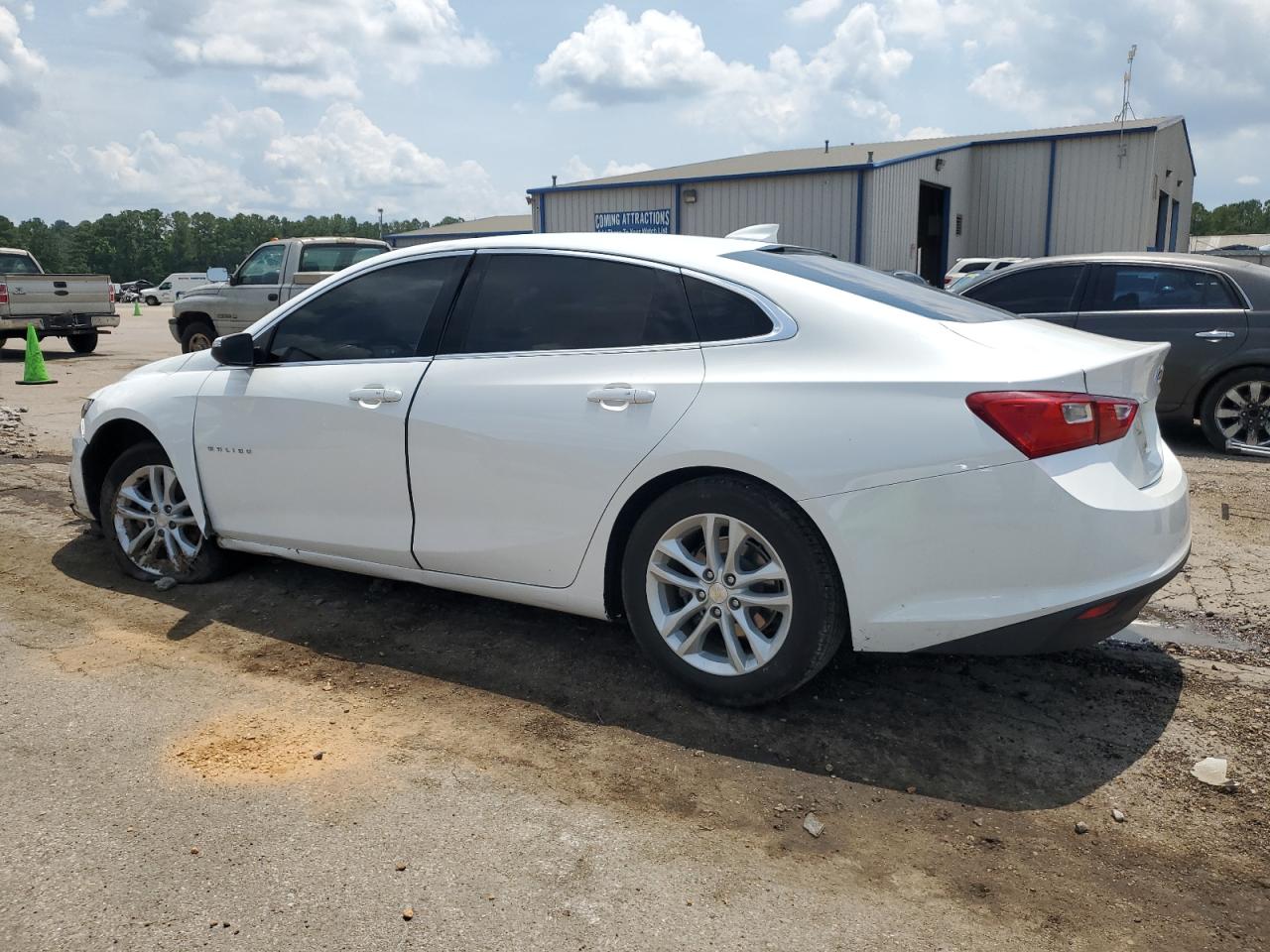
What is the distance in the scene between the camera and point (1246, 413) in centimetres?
815

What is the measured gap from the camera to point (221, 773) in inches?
128

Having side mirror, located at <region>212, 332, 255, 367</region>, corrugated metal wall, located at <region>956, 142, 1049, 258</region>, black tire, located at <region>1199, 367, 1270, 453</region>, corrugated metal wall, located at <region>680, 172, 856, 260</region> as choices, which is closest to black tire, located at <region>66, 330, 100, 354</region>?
corrugated metal wall, located at <region>680, 172, 856, 260</region>

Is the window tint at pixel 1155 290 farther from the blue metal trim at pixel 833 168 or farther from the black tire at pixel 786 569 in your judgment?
the blue metal trim at pixel 833 168

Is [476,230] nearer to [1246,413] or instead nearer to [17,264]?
[17,264]

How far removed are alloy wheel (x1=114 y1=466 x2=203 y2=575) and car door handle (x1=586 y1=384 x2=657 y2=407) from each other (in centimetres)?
242

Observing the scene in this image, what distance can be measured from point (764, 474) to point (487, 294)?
4.96ft

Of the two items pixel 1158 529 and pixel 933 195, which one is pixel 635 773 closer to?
pixel 1158 529

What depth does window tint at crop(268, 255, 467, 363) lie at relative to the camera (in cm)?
432

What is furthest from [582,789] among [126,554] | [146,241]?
[146,241]

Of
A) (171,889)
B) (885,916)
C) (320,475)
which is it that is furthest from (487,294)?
(885,916)

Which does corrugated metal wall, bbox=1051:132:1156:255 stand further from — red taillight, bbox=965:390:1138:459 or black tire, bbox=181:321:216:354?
red taillight, bbox=965:390:1138:459

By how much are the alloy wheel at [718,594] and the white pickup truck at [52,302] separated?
16999 millimetres

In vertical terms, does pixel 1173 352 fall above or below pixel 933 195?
below

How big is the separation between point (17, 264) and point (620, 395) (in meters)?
20.1
